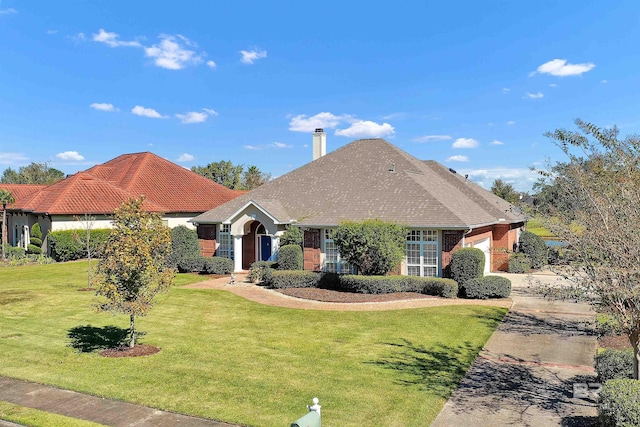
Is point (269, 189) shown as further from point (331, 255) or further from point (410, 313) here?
point (410, 313)

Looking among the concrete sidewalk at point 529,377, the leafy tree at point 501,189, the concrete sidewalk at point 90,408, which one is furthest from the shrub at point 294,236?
the leafy tree at point 501,189

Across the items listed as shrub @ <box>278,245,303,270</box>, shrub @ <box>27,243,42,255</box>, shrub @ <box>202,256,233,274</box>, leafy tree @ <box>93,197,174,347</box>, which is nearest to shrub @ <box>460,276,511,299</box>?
shrub @ <box>278,245,303,270</box>

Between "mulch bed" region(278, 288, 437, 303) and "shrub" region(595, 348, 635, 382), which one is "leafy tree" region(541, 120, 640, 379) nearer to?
"shrub" region(595, 348, 635, 382)

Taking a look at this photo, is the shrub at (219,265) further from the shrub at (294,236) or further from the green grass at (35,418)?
the green grass at (35,418)

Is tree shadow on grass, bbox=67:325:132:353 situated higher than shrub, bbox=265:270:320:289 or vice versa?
shrub, bbox=265:270:320:289

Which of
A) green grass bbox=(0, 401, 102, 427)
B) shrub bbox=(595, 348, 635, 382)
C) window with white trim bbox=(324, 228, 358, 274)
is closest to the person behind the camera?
green grass bbox=(0, 401, 102, 427)

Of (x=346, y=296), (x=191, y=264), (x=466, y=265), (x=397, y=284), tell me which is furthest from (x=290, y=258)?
(x=466, y=265)

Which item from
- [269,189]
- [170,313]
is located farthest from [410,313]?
[269,189]

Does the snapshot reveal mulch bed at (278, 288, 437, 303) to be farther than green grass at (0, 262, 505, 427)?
Yes

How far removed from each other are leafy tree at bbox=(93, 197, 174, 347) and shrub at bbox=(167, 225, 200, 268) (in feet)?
50.7

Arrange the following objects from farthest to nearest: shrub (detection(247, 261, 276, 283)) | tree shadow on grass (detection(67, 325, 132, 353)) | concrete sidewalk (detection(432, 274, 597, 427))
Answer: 1. shrub (detection(247, 261, 276, 283))
2. tree shadow on grass (detection(67, 325, 132, 353))
3. concrete sidewalk (detection(432, 274, 597, 427))

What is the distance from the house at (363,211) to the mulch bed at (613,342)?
7.50 m

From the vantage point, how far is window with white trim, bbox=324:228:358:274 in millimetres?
24062

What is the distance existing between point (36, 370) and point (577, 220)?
1224cm
